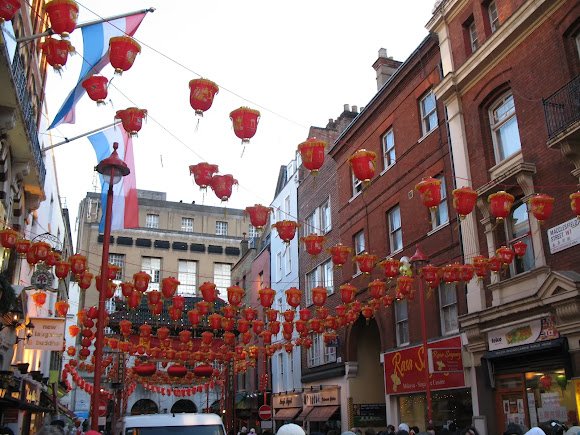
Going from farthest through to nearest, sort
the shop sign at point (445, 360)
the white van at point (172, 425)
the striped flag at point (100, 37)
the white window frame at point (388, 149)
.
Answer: the white window frame at point (388, 149), the shop sign at point (445, 360), the striped flag at point (100, 37), the white van at point (172, 425)

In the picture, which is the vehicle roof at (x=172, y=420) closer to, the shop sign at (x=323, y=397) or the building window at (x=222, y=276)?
the shop sign at (x=323, y=397)

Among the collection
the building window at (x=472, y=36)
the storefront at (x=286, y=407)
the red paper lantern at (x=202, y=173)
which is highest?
the building window at (x=472, y=36)

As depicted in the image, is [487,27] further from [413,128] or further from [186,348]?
[186,348]

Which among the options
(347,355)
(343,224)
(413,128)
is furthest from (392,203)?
(347,355)

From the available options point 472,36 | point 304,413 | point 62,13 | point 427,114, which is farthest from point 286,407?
point 62,13

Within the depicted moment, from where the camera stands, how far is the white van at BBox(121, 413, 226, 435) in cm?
1158

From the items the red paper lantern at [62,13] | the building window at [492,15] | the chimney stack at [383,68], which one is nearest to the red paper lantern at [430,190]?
the building window at [492,15]

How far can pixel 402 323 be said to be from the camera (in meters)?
23.8

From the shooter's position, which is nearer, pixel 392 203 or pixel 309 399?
pixel 392 203

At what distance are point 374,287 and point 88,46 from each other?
38.8 feet

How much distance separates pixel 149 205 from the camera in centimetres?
6906

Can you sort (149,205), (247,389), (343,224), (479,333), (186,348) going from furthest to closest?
(149,205), (247,389), (186,348), (343,224), (479,333)

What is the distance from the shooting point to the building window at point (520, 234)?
17.2 m

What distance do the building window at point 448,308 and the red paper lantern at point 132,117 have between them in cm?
1205
